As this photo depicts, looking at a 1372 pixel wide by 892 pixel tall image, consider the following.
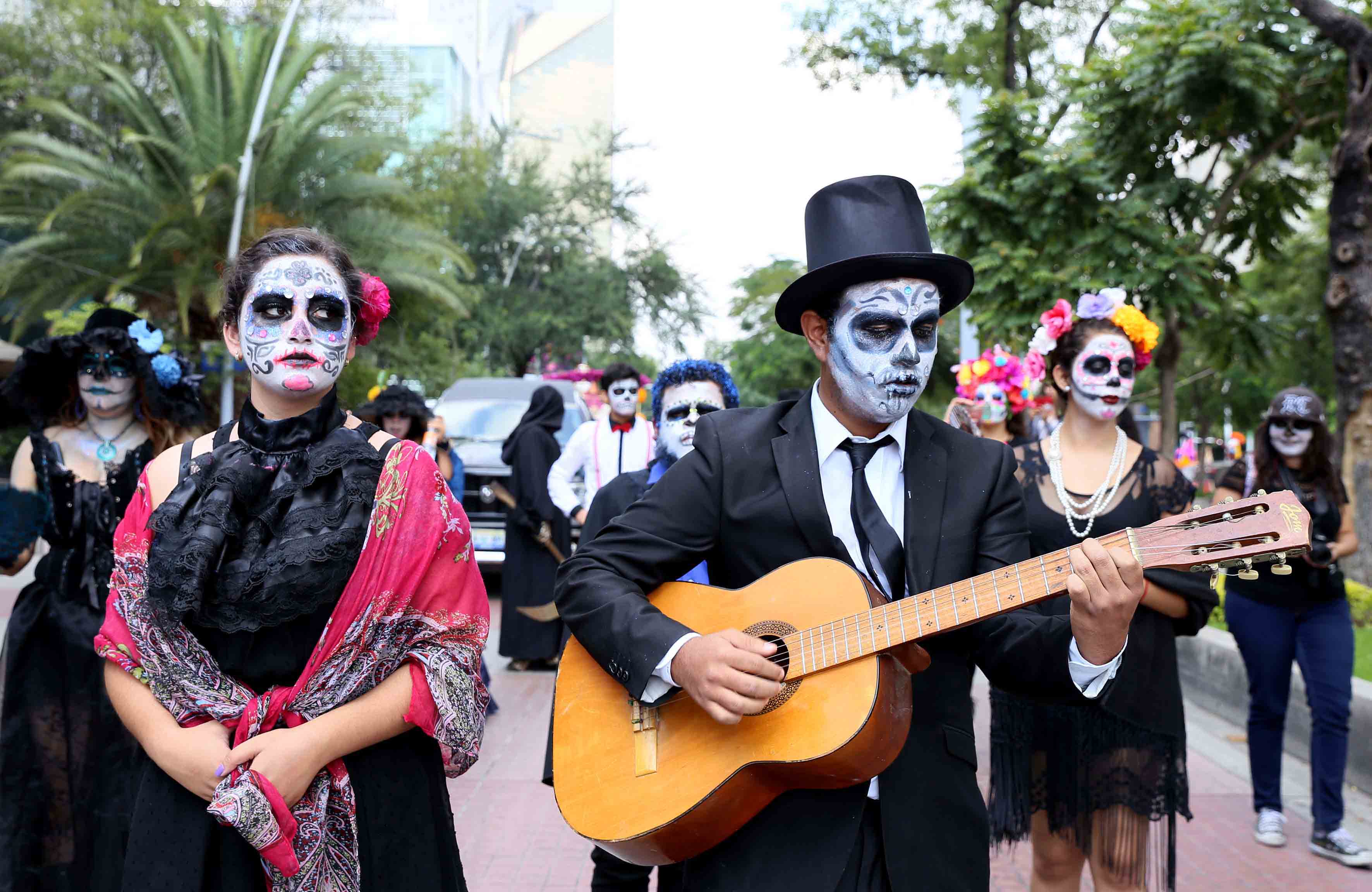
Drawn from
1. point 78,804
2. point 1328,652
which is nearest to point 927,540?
point 78,804

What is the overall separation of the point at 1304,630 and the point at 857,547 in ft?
12.8

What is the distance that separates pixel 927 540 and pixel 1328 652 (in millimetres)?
3883

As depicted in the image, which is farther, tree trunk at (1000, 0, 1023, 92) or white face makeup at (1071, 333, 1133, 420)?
tree trunk at (1000, 0, 1023, 92)

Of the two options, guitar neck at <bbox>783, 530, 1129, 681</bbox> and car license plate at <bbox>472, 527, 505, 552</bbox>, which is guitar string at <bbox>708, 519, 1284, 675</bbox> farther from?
car license plate at <bbox>472, 527, 505, 552</bbox>

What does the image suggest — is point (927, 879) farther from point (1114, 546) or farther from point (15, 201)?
point (15, 201)

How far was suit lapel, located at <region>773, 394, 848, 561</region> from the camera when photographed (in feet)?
8.23

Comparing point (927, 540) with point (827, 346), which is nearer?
point (927, 540)

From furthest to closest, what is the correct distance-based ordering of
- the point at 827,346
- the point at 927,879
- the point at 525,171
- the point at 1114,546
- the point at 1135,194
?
1. the point at 525,171
2. the point at 1135,194
3. the point at 827,346
4. the point at 927,879
5. the point at 1114,546

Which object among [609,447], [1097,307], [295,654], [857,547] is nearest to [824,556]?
[857,547]

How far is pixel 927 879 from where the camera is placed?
2.29 m

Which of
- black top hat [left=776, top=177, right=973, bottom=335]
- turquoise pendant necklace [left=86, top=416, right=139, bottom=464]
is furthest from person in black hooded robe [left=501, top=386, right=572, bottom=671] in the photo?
black top hat [left=776, top=177, right=973, bottom=335]

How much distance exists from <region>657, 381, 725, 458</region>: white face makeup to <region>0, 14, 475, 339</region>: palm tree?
12.8 metres

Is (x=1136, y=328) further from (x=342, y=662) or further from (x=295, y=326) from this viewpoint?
(x=342, y=662)

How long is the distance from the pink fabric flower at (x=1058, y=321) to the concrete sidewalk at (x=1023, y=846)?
2.25m
